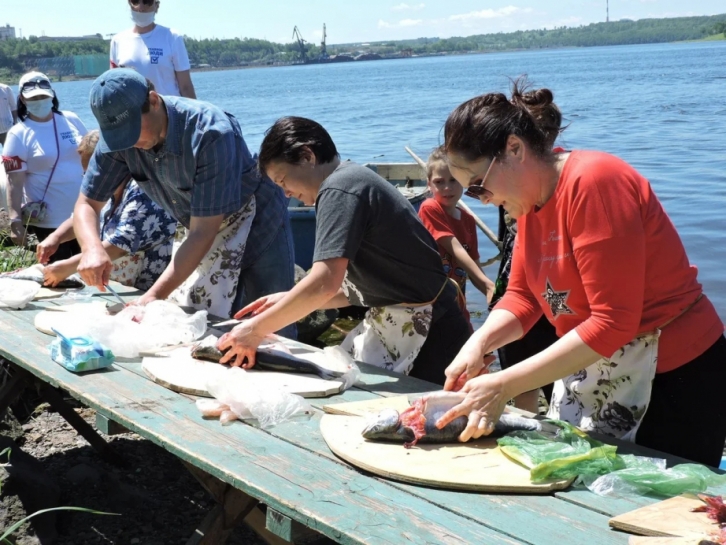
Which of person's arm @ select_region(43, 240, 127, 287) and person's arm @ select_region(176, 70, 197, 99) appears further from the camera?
person's arm @ select_region(176, 70, 197, 99)

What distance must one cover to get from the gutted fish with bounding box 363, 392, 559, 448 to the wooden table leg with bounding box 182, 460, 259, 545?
2.66 ft

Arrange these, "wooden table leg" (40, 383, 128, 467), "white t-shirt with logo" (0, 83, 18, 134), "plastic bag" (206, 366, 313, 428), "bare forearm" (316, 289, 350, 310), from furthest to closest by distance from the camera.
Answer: "white t-shirt with logo" (0, 83, 18, 134), "wooden table leg" (40, 383, 128, 467), "bare forearm" (316, 289, 350, 310), "plastic bag" (206, 366, 313, 428)

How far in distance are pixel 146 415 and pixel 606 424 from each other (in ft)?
5.05

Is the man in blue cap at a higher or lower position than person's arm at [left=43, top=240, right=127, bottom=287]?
higher

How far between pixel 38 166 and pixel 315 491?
555cm

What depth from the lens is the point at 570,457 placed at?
235 centimetres

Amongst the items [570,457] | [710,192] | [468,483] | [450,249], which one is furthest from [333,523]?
[710,192]

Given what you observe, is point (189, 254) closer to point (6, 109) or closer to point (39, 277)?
point (39, 277)

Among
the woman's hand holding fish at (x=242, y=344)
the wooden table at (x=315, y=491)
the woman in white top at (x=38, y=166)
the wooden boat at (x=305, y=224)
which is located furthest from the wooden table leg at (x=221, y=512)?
the wooden boat at (x=305, y=224)

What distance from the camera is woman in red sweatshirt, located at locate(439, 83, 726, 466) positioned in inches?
91.7

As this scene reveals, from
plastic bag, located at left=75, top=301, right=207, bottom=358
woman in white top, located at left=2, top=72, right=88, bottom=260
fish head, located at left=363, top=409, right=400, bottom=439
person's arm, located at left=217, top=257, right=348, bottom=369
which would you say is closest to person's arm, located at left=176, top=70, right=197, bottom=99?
woman in white top, located at left=2, top=72, right=88, bottom=260

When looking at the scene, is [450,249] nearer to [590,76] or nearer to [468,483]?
[468,483]

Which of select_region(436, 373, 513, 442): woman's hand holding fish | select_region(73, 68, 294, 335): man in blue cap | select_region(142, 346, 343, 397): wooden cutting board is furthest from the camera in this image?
select_region(73, 68, 294, 335): man in blue cap

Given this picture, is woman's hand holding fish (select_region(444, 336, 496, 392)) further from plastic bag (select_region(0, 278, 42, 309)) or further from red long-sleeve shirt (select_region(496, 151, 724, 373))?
plastic bag (select_region(0, 278, 42, 309))
